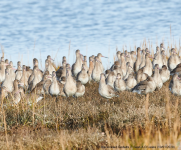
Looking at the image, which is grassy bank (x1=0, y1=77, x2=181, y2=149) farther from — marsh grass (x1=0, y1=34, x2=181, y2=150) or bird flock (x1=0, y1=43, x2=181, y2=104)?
bird flock (x1=0, y1=43, x2=181, y2=104)

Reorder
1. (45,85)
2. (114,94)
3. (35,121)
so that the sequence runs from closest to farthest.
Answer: (35,121), (114,94), (45,85)

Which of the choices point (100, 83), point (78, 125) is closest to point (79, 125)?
point (78, 125)

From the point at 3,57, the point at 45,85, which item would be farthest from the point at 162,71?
the point at 3,57

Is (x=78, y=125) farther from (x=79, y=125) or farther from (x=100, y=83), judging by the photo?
(x=100, y=83)

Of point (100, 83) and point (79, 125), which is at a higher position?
point (100, 83)

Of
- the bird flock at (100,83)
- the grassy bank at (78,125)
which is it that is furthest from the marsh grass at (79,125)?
the bird flock at (100,83)

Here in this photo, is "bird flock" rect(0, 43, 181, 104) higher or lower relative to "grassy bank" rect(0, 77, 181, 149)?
higher

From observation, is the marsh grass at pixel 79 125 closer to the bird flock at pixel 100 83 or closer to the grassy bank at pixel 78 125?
the grassy bank at pixel 78 125

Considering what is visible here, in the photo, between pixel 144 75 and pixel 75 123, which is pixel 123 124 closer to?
pixel 75 123

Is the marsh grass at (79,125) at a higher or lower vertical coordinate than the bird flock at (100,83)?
lower

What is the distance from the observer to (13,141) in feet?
22.4

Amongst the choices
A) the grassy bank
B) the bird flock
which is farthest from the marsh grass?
the bird flock

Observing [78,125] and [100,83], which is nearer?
[78,125]

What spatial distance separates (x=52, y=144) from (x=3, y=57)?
1281 centimetres
